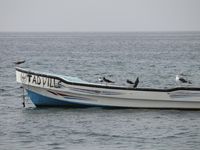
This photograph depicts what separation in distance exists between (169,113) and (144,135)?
4.84 metres

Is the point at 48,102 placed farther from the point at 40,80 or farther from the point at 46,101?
the point at 40,80

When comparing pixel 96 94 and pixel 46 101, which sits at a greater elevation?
pixel 96 94

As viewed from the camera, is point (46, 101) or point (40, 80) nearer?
point (40, 80)

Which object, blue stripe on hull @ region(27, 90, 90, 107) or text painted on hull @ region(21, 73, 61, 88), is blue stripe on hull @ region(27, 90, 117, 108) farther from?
text painted on hull @ region(21, 73, 61, 88)

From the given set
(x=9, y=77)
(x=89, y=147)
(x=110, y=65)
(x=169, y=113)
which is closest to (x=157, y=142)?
(x=89, y=147)

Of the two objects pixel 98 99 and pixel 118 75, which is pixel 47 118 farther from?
pixel 118 75

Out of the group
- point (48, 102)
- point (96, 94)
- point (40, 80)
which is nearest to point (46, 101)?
point (48, 102)

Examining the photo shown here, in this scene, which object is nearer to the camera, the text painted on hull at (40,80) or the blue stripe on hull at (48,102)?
the text painted on hull at (40,80)

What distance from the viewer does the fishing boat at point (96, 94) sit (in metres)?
35.9

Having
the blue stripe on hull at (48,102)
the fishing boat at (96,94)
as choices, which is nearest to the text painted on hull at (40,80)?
the fishing boat at (96,94)

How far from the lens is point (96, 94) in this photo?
36.4 m

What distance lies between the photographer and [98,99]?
36688 mm

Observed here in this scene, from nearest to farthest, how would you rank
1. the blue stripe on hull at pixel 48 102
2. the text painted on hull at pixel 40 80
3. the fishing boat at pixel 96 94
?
the fishing boat at pixel 96 94
the text painted on hull at pixel 40 80
the blue stripe on hull at pixel 48 102

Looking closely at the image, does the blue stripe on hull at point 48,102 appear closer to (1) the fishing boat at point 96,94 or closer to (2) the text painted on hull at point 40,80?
(1) the fishing boat at point 96,94
